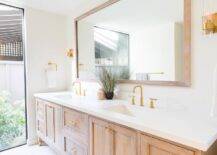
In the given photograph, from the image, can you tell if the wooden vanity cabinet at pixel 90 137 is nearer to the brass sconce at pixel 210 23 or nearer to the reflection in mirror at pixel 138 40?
the reflection in mirror at pixel 138 40

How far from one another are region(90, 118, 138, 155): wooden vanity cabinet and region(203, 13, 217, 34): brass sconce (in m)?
0.90

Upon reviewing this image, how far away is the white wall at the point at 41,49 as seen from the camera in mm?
3014

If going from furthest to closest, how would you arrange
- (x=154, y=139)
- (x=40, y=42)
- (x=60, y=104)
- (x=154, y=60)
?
(x=40, y=42)
(x=60, y=104)
(x=154, y=60)
(x=154, y=139)

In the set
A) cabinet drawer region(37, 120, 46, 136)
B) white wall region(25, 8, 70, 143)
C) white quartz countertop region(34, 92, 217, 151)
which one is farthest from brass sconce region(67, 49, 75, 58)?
white quartz countertop region(34, 92, 217, 151)

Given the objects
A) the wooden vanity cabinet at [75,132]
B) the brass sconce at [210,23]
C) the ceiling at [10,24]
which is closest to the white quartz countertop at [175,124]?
the wooden vanity cabinet at [75,132]

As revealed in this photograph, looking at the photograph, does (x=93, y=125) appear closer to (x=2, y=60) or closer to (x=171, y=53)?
(x=171, y=53)

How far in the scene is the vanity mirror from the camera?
5.23 ft

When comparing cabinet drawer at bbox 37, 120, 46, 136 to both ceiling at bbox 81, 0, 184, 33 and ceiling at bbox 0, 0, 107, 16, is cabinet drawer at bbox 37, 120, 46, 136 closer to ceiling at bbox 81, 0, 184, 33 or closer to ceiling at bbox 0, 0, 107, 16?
ceiling at bbox 81, 0, 184, 33

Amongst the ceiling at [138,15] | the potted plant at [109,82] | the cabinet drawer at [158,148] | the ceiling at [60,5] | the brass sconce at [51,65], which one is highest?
the ceiling at [60,5]

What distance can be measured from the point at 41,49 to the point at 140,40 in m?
1.88

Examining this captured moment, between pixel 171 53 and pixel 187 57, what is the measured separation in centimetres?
18

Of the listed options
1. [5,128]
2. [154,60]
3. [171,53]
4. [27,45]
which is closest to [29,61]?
[27,45]

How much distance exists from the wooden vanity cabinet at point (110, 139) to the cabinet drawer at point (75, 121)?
0.43 ft

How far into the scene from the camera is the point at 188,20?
1.51 metres
